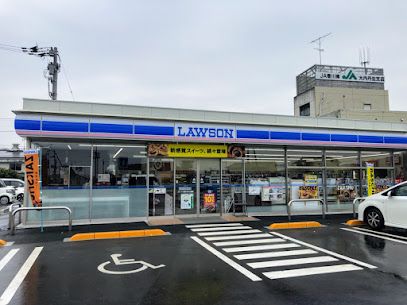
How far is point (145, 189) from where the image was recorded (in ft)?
42.1

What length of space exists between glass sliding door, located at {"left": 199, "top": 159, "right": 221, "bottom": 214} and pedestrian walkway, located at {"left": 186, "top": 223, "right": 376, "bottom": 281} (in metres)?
2.84

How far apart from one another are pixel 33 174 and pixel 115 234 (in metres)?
3.35

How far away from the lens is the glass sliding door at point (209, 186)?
13578 millimetres

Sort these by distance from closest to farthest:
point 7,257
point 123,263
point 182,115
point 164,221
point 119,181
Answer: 1. point 123,263
2. point 7,257
3. point 164,221
4. point 119,181
5. point 182,115

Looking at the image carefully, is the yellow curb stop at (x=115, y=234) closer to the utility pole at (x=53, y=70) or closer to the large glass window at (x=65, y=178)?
the large glass window at (x=65, y=178)

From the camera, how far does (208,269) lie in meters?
6.57

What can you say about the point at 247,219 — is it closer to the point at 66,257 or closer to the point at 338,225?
the point at 338,225

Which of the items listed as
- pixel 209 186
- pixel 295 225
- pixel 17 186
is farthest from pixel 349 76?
pixel 17 186

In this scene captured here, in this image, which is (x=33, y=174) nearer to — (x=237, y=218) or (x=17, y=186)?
(x=237, y=218)

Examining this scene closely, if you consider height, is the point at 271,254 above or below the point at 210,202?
below

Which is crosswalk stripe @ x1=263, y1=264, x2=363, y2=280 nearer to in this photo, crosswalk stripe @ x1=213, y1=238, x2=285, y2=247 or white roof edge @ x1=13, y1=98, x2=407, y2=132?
crosswalk stripe @ x1=213, y1=238, x2=285, y2=247

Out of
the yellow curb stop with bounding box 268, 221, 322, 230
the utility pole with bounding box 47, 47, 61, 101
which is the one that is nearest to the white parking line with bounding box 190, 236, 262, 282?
the yellow curb stop with bounding box 268, 221, 322, 230

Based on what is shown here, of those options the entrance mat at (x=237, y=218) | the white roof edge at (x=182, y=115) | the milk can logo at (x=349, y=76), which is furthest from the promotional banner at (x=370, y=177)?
the milk can logo at (x=349, y=76)

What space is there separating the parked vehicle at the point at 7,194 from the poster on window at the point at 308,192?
58.4ft
